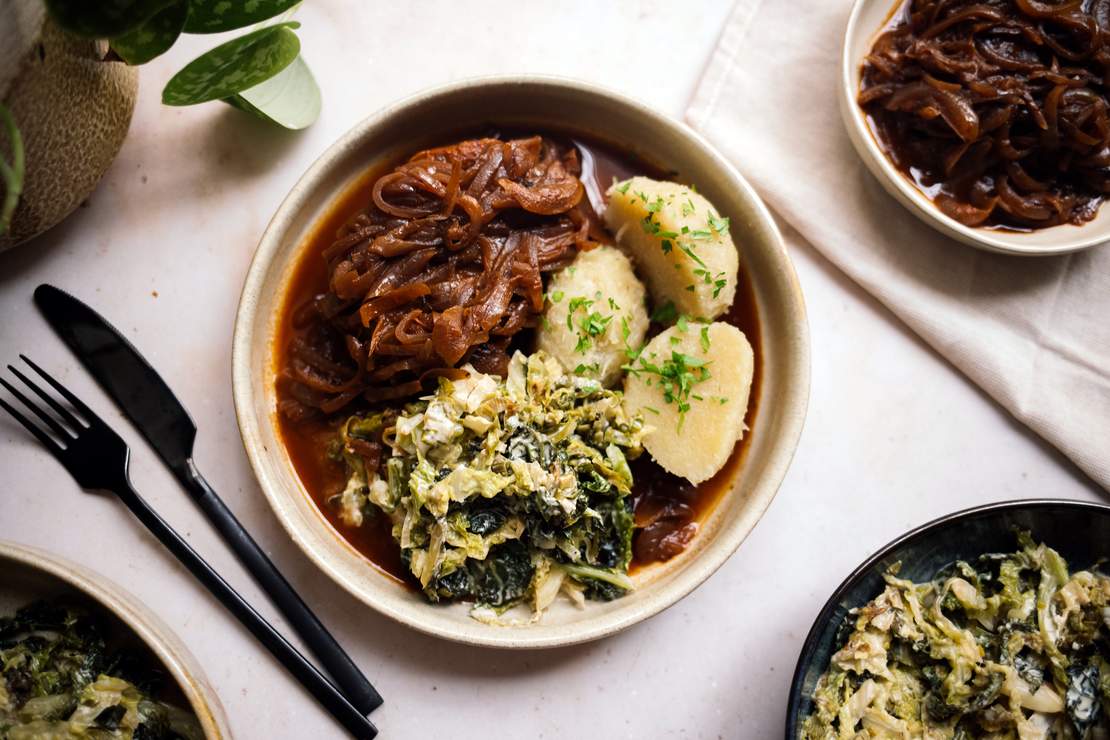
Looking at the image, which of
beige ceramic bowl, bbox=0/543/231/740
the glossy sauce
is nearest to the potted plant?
the glossy sauce

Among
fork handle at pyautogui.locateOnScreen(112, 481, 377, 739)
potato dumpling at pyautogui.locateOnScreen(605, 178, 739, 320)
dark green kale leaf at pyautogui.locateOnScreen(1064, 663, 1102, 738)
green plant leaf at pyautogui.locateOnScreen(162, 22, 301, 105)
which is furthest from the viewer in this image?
fork handle at pyautogui.locateOnScreen(112, 481, 377, 739)

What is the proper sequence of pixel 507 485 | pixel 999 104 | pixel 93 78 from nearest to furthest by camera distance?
pixel 93 78
pixel 507 485
pixel 999 104

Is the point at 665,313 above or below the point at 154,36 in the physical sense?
below

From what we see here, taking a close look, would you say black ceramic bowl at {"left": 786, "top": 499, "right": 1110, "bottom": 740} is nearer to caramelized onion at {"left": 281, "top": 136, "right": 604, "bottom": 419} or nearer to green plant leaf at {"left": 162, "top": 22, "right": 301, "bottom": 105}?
caramelized onion at {"left": 281, "top": 136, "right": 604, "bottom": 419}

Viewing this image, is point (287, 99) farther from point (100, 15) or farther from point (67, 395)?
point (67, 395)

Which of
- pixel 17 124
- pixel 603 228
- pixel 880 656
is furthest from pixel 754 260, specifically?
pixel 17 124

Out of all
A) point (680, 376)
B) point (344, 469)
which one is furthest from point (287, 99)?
point (680, 376)

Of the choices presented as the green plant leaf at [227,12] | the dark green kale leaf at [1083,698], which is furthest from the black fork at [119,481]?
the dark green kale leaf at [1083,698]

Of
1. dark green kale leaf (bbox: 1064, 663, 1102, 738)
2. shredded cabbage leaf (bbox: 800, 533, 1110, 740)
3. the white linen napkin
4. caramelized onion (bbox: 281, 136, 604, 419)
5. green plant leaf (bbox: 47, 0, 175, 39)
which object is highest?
green plant leaf (bbox: 47, 0, 175, 39)
